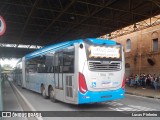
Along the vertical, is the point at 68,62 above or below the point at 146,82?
above

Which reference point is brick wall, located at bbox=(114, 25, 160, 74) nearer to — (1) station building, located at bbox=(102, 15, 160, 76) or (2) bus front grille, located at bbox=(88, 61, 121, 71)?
(1) station building, located at bbox=(102, 15, 160, 76)

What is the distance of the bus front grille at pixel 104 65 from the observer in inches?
411

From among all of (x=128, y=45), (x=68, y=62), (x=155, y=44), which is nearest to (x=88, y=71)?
(x=68, y=62)

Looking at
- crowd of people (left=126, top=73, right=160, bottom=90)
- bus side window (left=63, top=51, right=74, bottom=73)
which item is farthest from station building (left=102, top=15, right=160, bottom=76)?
bus side window (left=63, top=51, right=74, bottom=73)

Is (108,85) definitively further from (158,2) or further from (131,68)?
(131,68)

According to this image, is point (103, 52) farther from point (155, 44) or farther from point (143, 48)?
point (143, 48)

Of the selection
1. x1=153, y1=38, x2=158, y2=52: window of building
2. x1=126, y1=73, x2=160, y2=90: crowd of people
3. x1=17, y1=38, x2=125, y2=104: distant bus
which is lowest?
x1=126, y1=73, x2=160, y2=90: crowd of people

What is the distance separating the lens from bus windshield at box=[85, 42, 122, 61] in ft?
34.4

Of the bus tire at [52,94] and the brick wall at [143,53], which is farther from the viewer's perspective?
the brick wall at [143,53]

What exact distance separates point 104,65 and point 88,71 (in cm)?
93

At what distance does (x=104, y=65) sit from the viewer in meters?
10.8

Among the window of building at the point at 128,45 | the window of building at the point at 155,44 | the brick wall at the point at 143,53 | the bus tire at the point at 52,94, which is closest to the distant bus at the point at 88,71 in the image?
the bus tire at the point at 52,94

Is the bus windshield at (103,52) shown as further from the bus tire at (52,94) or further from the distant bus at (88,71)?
the bus tire at (52,94)

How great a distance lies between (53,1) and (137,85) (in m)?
12.6
